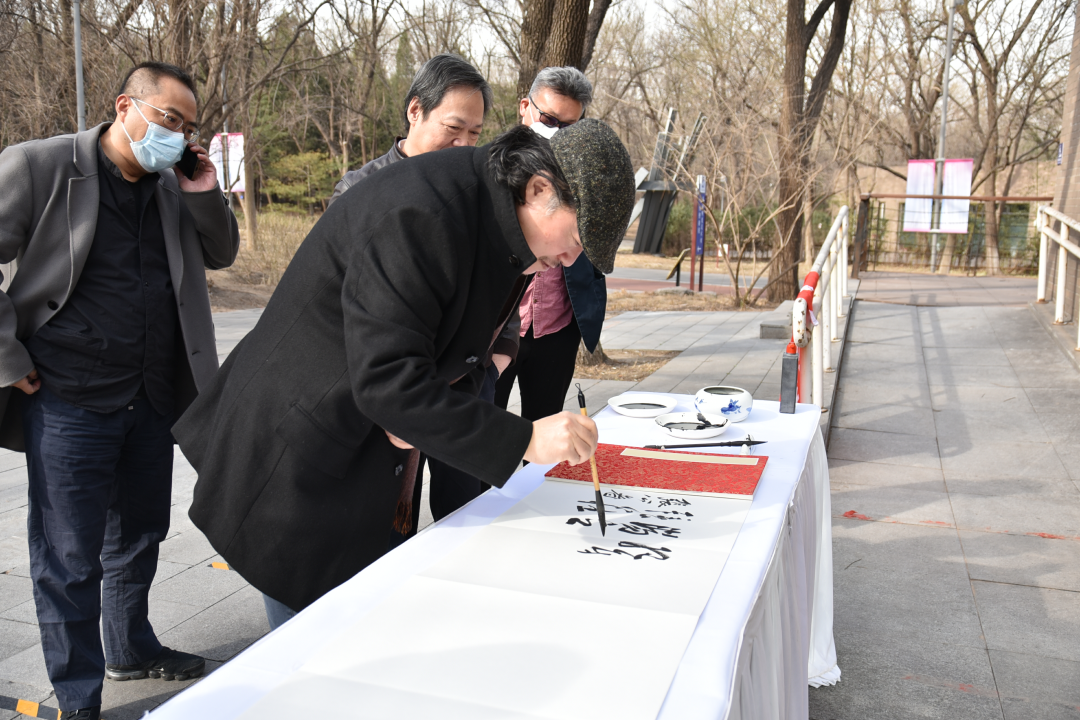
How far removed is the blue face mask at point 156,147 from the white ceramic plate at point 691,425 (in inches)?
58.6

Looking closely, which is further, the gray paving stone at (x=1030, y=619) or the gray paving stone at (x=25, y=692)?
the gray paving stone at (x=1030, y=619)

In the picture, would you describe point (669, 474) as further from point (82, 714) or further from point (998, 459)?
point (998, 459)

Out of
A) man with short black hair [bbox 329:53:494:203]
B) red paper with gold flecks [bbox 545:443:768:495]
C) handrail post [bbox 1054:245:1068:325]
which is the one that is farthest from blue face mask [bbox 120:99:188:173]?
handrail post [bbox 1054:245:1068:325]

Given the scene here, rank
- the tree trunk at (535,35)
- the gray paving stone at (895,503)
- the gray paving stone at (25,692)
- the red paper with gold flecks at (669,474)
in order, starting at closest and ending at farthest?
1. the red paper with gold flecks at (669,474)
2. the gray paving stone at (25,692)
3. the gray paving stone at (895,503)
4. the tree trunk at (535,35)

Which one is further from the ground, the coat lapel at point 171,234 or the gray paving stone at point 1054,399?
the coat lapel at point 171,234

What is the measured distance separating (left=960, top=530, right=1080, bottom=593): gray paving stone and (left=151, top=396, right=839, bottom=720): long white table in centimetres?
133

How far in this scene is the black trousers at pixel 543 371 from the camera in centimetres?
294

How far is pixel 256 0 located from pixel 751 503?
1016 cm

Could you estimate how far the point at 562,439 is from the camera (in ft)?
4.63

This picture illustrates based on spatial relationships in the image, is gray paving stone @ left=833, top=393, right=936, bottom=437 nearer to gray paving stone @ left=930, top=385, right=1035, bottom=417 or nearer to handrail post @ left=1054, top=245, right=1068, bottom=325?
gray paving stone @ left=930, top=385, right=1035, bottom=417

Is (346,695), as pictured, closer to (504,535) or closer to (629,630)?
(629,630)

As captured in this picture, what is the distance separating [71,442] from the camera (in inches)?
83.9

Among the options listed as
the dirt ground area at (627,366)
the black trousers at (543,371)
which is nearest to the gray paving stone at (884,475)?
the black trousers at (543,371)

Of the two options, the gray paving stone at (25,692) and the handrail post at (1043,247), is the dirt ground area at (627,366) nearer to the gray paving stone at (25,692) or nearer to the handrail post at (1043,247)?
the handrail post at (1043,247)
